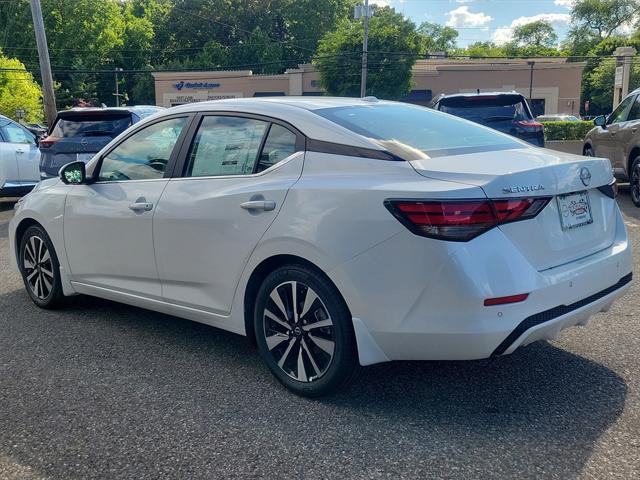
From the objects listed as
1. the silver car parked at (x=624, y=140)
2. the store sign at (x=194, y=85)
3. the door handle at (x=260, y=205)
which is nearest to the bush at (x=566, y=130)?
the silver car parked at (x=624, y=140)

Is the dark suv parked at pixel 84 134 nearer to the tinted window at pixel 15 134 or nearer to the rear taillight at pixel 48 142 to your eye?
the rear taillight at pixel 48 142

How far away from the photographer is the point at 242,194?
3.72 metres

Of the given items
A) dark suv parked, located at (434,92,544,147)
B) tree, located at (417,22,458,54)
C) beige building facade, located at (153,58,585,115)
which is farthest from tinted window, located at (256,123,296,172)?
tree, located at (417,22,458,54)

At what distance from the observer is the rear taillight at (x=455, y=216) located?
295 centimetres

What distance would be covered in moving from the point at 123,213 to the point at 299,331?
1665mm

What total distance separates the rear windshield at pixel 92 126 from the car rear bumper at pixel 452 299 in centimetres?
740

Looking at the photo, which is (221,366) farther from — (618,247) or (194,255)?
(618,247)

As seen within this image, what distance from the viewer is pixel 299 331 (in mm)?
3520

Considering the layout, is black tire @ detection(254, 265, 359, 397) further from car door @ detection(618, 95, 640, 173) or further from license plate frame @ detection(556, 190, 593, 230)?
car door @ detection(618, 95, 640, 173)

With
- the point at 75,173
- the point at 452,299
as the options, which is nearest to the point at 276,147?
the point at 452,299

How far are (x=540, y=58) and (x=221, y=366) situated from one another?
6585 centimetres

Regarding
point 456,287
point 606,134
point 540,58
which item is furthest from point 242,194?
point 540,58

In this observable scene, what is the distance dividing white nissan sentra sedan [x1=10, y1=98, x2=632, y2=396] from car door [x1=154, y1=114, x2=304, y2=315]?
0.01 meters

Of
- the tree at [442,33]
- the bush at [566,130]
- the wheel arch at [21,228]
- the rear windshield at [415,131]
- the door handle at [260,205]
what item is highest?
the tree at [442,33]
